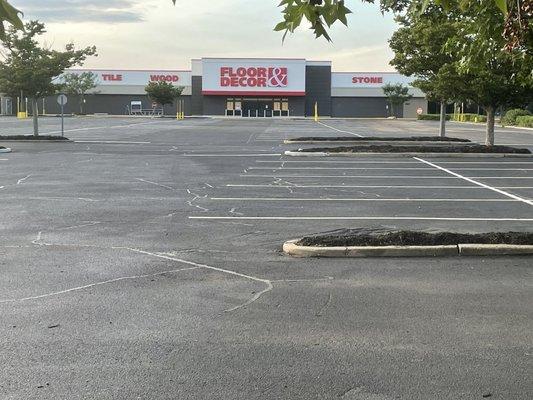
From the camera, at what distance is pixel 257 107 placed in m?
80.3

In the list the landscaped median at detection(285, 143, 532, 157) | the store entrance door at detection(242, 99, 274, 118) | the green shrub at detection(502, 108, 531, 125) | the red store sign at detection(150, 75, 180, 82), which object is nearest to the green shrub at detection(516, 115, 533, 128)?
the green shrub at detection(502, 108, 531, 125)

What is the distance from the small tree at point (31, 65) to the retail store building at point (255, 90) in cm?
4787

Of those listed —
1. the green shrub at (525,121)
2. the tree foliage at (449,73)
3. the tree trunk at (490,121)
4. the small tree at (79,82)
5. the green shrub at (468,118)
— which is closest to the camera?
the tree foliage at (449,73)

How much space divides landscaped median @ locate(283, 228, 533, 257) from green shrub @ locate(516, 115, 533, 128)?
49863 mm

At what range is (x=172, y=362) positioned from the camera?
437 cm

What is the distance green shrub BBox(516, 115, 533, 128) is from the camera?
53.4 metres

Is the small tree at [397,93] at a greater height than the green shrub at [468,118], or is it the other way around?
the small tree at [397,93]

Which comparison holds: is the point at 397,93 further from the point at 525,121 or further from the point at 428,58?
the point at 428,58

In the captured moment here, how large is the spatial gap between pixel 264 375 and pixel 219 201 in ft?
27.0

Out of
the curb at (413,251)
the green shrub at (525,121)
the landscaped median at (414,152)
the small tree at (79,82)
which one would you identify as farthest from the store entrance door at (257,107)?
the curb at (413,251)

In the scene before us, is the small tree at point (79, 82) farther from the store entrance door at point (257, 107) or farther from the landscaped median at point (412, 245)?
the landscaped median at point (412, 245)

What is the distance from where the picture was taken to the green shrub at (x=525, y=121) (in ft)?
175

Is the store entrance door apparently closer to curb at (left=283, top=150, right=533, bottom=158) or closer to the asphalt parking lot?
curb at (left=283, top=150, right=533, bottom=158)

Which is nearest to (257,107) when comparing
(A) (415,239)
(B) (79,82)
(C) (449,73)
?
(B) (79,82)
